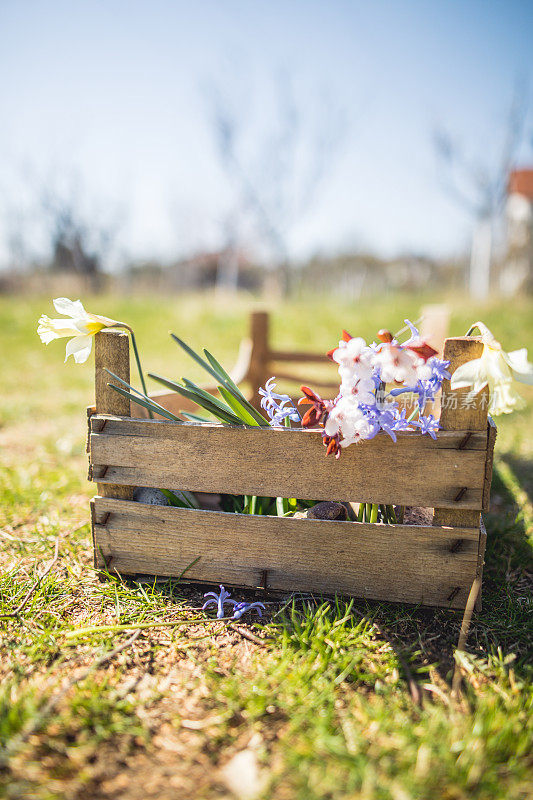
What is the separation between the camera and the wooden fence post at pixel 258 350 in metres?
3.45

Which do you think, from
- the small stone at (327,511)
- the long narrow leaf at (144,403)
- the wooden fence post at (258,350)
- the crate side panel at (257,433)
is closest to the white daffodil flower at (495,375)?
the crate side panel at (257,433)

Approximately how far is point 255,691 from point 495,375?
100 centimetres

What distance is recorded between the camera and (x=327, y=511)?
5.84 feet

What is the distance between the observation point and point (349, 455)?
1.56 meters

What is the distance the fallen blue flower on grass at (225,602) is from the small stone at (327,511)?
1.10ft

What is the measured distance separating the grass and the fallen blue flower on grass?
41mm

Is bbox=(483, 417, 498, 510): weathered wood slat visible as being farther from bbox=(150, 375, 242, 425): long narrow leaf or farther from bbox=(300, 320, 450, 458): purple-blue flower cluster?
bbox=(150, 375, 242, 425): long narrow leaf

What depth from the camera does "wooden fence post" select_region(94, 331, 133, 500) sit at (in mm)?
1686

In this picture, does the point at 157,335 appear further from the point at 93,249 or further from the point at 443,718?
the point at 93,249

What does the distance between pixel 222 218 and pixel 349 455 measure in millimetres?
17152

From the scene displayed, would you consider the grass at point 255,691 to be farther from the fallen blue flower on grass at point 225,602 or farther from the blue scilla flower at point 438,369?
the blue scilla flower at point 438,369

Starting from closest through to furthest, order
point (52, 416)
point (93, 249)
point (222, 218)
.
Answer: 1. point (52, 416)
2. point (222, 218)
3. point (93, 249)

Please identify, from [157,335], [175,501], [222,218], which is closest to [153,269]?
[222,218]

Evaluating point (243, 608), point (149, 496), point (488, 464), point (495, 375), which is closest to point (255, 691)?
point (243, 608)
